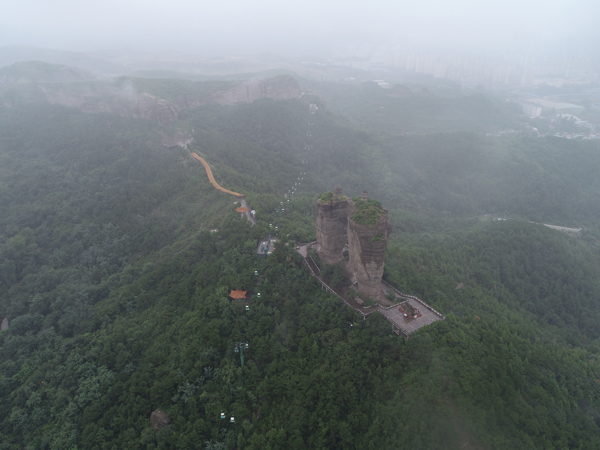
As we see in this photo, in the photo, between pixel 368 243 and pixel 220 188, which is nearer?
pixel 368 243

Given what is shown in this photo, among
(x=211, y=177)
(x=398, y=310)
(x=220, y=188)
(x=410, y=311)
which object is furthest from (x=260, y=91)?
(x=410, y=311)

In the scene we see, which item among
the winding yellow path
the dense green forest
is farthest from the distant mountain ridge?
the winding yellow path

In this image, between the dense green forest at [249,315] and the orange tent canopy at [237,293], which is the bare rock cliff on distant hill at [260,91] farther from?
the orange tent canopy at [237,293]

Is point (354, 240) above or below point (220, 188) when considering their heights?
above

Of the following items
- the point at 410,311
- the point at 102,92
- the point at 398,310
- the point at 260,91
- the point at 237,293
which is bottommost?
the point at 237,293

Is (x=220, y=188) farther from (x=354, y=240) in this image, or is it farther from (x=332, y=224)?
(x=354, y=240)

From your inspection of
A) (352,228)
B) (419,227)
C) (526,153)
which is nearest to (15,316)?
(352,228)

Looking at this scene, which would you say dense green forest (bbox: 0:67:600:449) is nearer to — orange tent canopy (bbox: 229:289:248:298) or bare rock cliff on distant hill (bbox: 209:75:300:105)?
orange tent canopy (bbox: 229:289:248:298)

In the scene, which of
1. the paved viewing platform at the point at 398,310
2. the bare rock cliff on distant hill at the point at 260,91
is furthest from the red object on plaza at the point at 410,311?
the bare rock cliff on distant hill at the point at 260,91
